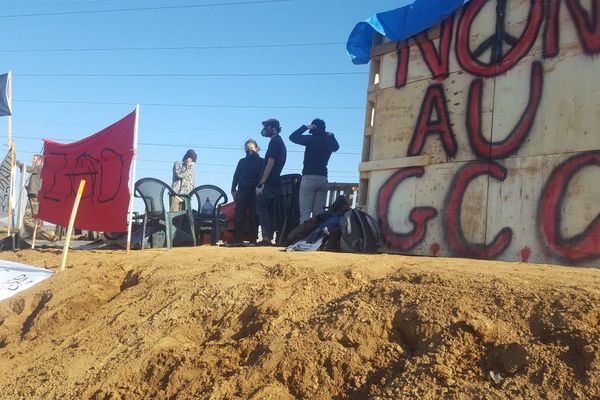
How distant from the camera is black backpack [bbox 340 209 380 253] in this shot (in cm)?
679

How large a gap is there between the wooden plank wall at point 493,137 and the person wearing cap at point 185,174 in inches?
180

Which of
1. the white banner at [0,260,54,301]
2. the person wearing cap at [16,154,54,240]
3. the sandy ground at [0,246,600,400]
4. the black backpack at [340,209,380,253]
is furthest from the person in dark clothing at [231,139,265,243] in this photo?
the person wearing cap at [16,154,54,240]

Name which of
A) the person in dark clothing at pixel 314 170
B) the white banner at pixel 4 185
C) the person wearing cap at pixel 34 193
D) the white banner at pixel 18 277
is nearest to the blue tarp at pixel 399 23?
the person in dark clothing at pixel 314 170

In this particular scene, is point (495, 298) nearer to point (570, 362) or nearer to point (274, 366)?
point (570, 362)

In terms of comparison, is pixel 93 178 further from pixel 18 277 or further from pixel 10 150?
pixel 10 150

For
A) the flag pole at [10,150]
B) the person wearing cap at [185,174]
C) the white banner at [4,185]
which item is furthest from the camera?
the white banner at [4,185]

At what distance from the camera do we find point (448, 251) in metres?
6.46

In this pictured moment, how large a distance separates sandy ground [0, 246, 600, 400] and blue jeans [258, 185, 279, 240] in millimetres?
2877

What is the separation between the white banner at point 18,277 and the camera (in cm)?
680

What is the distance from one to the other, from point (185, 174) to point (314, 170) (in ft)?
11.9

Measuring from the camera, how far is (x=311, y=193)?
28.3ft

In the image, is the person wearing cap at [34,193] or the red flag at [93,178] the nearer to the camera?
the red flag at [93,178]

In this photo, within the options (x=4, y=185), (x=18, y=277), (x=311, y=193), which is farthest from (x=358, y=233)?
(x=4, y=185)

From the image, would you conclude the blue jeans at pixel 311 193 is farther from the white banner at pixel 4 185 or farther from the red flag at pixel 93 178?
the white banner at pixel 4 185
